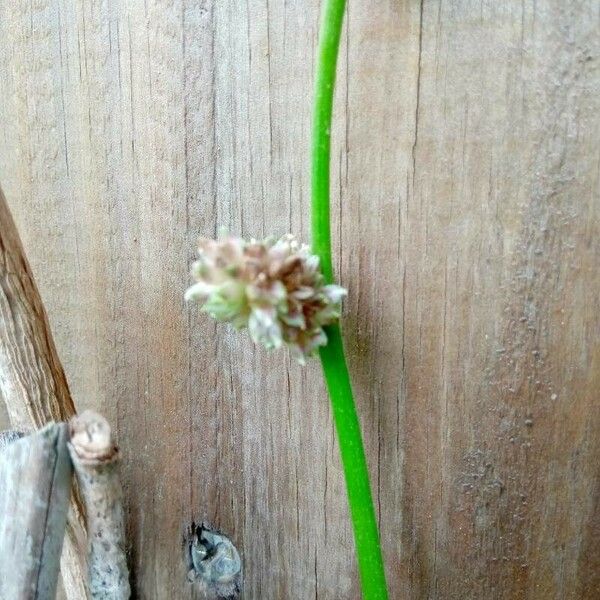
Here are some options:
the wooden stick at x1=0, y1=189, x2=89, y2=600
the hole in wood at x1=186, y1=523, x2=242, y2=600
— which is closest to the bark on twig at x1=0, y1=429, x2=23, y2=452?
the wooden stick at x1=0, y1=189, x2=89, y2=600

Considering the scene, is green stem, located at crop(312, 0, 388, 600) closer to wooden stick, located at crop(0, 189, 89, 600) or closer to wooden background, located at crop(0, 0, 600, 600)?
wooden background, located at crop(0, 0, 600, 600)

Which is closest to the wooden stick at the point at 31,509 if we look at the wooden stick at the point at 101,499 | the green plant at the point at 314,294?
the wooden stick at the point at 101,499

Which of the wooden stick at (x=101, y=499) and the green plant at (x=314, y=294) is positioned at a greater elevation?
the green plant at (x=314, y=294)

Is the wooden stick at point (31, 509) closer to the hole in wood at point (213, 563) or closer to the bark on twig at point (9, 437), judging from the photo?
the bark on twig at point (9, 437)

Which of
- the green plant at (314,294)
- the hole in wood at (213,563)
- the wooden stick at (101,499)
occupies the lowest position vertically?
the hole in wood at (213,563)

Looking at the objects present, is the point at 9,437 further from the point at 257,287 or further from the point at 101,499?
the point at 257,287

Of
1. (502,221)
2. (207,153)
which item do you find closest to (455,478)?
(502,221)
